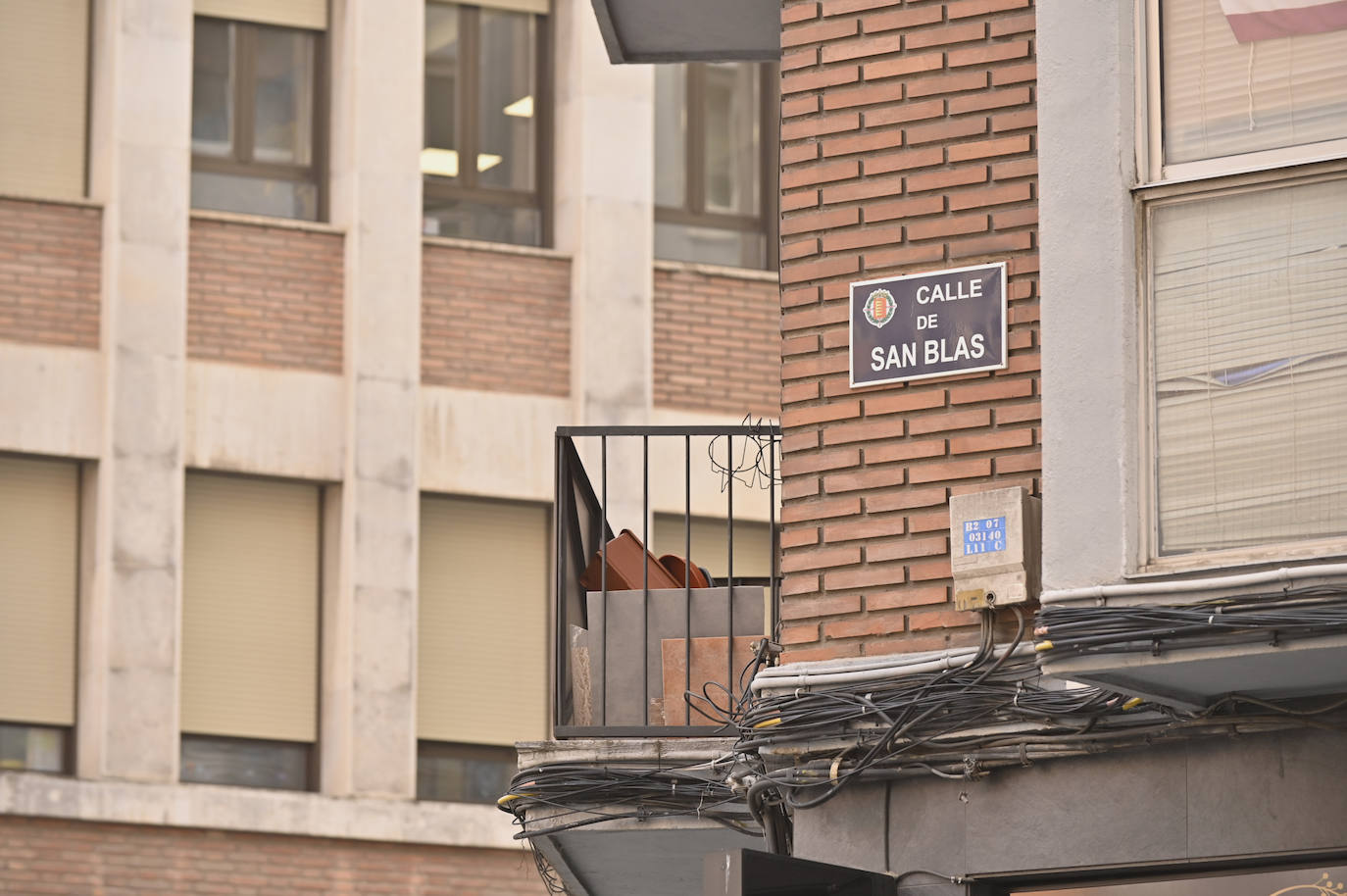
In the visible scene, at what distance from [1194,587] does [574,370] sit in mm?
14986

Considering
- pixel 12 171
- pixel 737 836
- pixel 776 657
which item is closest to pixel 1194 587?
pixel 776 657

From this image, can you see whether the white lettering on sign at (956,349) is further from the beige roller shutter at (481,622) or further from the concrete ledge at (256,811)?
the beige roller shutter at (481,622)

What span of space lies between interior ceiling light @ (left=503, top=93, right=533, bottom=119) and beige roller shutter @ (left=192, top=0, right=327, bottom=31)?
1.73 m

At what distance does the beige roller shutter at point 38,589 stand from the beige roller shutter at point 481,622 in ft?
9.17

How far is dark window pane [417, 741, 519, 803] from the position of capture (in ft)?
71.4

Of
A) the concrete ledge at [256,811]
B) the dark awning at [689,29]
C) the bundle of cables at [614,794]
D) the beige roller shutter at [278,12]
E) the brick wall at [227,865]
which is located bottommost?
the brick wall at [227,865]

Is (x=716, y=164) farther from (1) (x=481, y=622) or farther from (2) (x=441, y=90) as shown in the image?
(1) (x=481, y=622)

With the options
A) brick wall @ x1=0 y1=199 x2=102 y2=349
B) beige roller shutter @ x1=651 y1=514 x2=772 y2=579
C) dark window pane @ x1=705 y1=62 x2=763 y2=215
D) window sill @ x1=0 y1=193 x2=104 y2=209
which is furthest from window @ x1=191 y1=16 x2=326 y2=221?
beige roller shutter @ x1=651 y1=514 x2=772 y2=579

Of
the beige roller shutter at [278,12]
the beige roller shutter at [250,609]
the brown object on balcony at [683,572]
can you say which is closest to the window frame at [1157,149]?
the brown object on balcony at [683,572]

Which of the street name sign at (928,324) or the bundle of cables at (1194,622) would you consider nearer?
the bundle of cables at (1194,622)

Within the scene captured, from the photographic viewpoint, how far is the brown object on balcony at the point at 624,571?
11.9 metres

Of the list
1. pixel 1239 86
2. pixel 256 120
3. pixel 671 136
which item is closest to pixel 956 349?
pixel 1239 86

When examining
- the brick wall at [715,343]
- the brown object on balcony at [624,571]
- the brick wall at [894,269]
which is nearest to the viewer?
the brick wall at [894,269]

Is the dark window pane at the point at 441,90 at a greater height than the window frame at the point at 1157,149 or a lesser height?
greater
